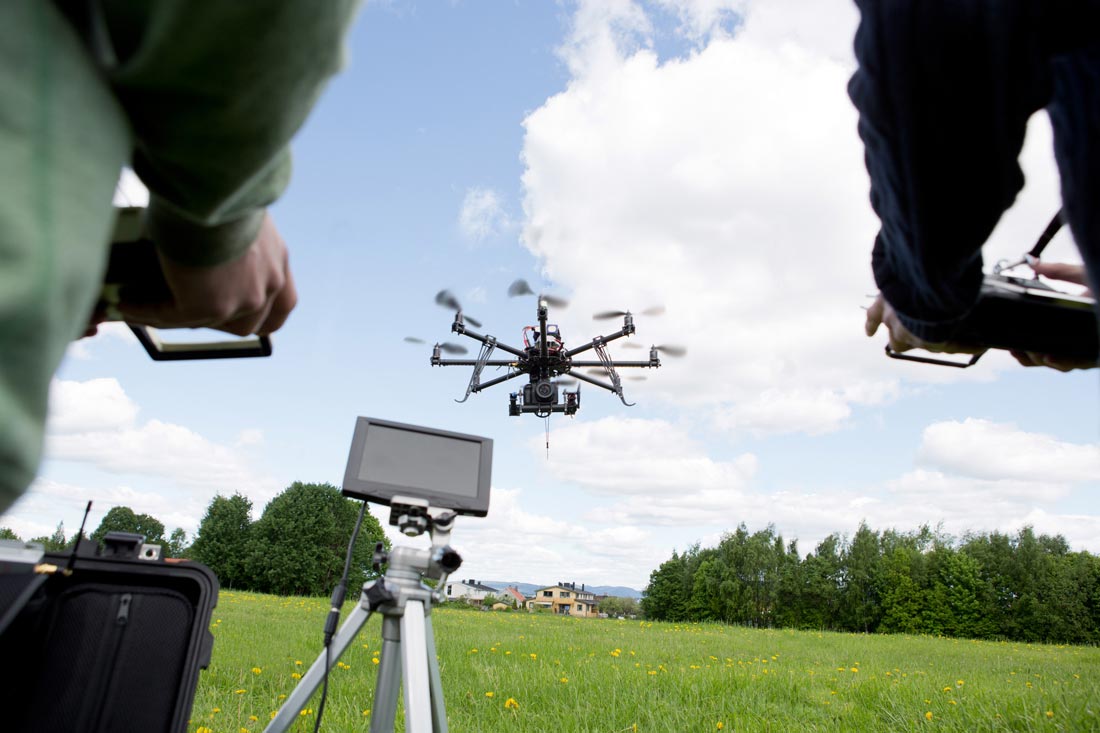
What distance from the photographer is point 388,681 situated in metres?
2.13

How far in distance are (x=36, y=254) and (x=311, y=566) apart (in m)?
44.4

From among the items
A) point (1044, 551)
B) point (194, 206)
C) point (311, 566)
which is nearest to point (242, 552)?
point (311, 566)

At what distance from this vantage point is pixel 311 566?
132ft

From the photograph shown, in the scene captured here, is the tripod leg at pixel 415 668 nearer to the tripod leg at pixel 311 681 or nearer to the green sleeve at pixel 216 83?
the tripod leg at pixel 311 681

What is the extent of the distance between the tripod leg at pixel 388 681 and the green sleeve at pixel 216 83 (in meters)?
1.95

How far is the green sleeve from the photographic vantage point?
0.36 metres

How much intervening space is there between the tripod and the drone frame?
11.9m

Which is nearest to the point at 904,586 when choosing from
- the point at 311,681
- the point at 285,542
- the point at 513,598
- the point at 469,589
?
the point at 285,542

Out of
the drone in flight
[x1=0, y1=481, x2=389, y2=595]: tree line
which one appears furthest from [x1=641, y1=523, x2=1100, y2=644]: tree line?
the drone in flight

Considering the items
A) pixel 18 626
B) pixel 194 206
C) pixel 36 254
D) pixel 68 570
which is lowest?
pixel 18 626

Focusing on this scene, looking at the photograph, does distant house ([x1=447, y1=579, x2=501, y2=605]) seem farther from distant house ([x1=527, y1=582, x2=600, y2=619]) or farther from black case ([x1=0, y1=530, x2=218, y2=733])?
black case ([x1=0, y1=530, x2=218, y2=733])

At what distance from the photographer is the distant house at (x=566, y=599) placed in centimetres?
9369

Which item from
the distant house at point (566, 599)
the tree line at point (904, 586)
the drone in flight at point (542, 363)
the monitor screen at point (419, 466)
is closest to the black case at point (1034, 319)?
the monitor screen at point (419, 466)

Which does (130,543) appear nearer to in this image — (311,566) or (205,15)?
(205,15)
